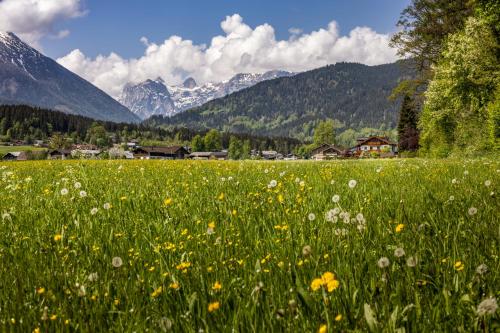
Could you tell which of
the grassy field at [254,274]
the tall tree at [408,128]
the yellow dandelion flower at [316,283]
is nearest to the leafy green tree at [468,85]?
the grassy field at [254,274]

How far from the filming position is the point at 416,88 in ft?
163

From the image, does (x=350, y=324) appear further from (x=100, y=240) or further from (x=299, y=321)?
(x=100, y=240)

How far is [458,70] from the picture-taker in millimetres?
32969

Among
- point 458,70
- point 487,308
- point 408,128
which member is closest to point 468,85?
point 458,70

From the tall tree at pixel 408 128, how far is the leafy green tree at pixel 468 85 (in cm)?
4119

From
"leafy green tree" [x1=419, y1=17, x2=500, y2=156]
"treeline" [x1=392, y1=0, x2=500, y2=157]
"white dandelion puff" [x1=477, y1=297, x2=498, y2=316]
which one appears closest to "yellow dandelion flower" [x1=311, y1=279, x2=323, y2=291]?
"white dandelion puff" [x1=477, y1=297, x2=498, y2=316]

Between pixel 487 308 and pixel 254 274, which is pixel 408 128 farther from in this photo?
pixel 487 308

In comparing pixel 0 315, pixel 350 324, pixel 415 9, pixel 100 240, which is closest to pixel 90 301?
pixel 0 315

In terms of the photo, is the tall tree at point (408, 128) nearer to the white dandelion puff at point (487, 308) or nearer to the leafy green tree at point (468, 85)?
the leafy green tree at point (468, 85)

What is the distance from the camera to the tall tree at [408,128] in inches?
3159

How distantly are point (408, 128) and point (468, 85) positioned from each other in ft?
181

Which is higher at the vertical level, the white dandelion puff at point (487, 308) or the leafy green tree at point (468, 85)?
the leafy green tree at point (468, 85)

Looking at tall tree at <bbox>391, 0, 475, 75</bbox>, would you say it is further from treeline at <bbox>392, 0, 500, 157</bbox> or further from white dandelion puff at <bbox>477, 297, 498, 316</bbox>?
white dandelion puff at <bbox>477, 297, 498, 316</bbox>

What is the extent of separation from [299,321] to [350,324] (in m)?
0.22
